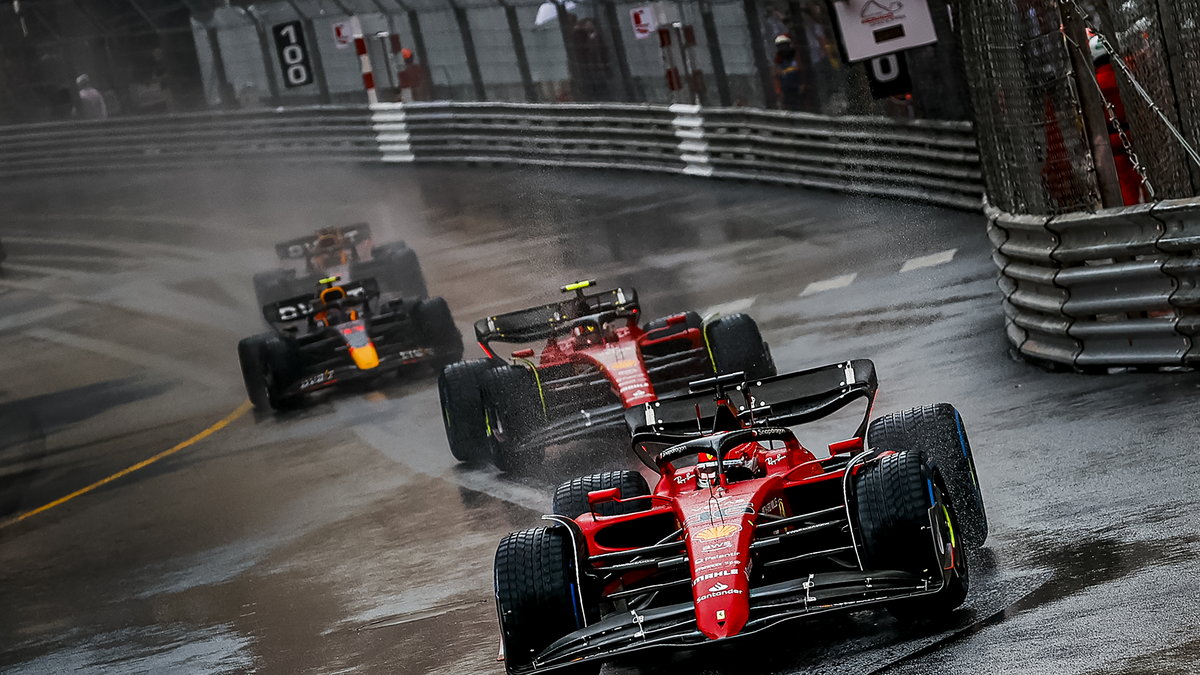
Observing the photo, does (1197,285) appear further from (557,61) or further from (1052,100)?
(557,61)

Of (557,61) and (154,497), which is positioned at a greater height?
(557,61)

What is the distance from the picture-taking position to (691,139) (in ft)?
81.9

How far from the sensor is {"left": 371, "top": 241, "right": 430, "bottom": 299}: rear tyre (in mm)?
19781

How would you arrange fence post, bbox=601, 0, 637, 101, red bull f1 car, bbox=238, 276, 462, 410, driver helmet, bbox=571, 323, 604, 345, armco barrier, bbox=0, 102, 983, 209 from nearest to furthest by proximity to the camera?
1. driver helmet, bbox=571, 323, 604, 345
2. red bull f1 car, bbox=238, 276, 462, 410
3. armco barrier, bbox=0, 102, 983, 209
4. fence post, bbox=601, 0, 637, 101

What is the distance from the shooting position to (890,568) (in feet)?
21.9

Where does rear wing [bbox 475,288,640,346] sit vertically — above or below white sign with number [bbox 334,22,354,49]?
below

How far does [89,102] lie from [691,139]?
17.7 meters

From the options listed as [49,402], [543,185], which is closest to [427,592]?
[49,402]

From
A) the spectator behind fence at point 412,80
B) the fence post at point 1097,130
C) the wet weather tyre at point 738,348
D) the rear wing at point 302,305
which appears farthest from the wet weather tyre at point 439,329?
the spectator behind fence at point 412,80

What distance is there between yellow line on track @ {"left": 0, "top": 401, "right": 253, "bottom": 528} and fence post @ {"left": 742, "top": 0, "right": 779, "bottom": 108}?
8220mm

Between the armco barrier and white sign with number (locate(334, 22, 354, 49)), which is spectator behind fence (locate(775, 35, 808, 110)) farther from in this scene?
white sign with number (locate(334, 22, 354, 49))

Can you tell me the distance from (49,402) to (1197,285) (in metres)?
15.7

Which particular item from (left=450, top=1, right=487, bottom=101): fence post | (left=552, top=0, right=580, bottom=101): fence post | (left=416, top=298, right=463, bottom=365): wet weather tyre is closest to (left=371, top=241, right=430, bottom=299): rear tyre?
(left=416, top=298, right=463, bottom=365): wet weather tyre

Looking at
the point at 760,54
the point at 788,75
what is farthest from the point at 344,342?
the point at 760,54
